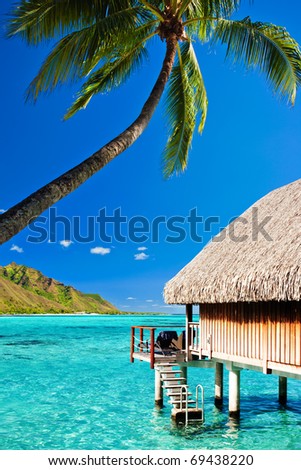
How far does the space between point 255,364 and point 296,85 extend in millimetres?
5189

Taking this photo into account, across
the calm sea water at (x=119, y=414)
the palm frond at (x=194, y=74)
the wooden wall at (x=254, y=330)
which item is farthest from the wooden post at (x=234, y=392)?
the palm frond at (x=194, y=74)

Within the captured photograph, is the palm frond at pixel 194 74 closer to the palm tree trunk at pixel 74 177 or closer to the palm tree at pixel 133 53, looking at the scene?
the palm tree at pixel 133 53

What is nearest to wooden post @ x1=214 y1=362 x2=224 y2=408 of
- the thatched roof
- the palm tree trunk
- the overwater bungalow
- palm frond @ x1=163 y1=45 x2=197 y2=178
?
the overwater bungalow

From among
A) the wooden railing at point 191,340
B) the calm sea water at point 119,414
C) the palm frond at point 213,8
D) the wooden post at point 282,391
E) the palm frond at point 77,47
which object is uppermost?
the palm frond at point 213,8

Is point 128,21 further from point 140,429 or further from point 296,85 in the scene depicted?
point 140,429

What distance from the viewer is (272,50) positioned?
35.3 feet

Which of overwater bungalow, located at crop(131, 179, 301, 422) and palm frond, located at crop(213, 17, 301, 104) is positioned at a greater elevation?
palm frond, located at crop(213, 17, 301, 104)

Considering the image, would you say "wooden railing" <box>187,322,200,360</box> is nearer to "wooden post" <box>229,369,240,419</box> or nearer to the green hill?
"wooden post" <box>229,369,240,419</box>

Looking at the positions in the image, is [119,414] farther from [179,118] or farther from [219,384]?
[179,118]

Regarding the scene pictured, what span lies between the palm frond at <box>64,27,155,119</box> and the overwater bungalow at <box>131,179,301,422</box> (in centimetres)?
436

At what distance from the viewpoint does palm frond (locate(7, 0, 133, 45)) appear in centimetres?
876

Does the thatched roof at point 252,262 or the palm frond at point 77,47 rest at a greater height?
the palm frond at point 77,47

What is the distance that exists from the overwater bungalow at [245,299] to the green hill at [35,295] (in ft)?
413

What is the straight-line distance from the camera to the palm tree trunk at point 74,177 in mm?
6055
